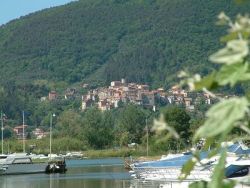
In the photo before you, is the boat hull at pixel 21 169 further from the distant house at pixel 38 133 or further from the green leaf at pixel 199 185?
the distant house at pixel 38 133

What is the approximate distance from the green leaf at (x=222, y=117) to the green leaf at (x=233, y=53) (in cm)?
8

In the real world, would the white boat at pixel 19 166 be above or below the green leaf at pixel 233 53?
below

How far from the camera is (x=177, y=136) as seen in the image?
60.0 inches

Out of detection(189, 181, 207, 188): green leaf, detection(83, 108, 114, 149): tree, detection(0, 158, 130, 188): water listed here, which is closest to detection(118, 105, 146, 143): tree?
detection(83, 108, 114, 149): tree

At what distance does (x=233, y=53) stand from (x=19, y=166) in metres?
61.2

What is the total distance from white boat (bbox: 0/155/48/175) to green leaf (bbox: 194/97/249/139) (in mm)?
60521

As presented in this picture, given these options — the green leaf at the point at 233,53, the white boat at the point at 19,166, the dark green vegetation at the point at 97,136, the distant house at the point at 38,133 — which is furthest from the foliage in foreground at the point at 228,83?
the distant house at the point at 38,133

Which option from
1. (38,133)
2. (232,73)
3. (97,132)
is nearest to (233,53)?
(232,73)

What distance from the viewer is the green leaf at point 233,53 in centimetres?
145

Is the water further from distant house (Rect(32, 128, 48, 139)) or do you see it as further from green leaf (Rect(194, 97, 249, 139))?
distant house (Rect(32, 128, 48, 139))

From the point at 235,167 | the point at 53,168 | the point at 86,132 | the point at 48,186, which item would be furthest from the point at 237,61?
the point at 86,132

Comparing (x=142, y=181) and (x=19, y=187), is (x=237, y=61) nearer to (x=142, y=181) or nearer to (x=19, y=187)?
(x=142, y=181)

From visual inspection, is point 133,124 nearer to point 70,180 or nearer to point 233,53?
point 70,180

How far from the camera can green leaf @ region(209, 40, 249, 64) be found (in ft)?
4.74
